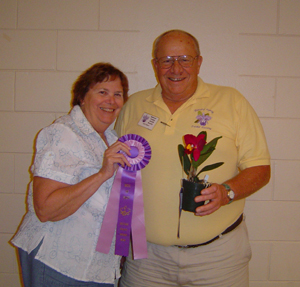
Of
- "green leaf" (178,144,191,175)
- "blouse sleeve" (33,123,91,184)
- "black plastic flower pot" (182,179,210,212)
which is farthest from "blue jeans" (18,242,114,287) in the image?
"green leaf" (178,144,191,175)

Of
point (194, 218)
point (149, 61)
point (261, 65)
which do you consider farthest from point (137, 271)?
point (261, 65)

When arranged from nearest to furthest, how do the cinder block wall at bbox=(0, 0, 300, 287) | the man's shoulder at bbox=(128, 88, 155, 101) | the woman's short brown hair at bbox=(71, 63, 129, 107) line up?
the woman's short brown hair at bbox=(71, 63, 129, 107)
the man's shoulder at bbox=(128, 88, 155, 101)
the cinder block wall at bbox=(0, 0, 300, 287)

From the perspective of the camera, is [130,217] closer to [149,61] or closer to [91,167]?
[91,167]

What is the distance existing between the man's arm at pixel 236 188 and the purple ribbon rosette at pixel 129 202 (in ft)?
1.05

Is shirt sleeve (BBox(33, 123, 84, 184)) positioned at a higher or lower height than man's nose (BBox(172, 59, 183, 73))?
lower

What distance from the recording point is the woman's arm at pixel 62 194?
3.65ft

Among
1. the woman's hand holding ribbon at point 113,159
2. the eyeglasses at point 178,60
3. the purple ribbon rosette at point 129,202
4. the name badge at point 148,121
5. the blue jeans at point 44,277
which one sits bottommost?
the blue jeans at point 44,277

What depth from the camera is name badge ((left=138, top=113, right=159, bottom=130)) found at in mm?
1480

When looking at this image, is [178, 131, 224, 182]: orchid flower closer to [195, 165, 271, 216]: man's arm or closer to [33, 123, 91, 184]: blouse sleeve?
[195, 165, 271, 216]: man's arm

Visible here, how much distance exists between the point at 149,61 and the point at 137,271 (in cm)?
126

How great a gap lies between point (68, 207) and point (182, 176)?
1.81 feet

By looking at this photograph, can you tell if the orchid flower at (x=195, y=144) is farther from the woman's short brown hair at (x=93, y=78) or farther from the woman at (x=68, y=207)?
the woman's short brown hair at (x=93, y=78)

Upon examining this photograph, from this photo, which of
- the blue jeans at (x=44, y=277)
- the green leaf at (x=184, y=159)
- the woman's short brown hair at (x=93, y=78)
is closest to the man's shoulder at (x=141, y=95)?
the woman's short brown hair at (x=93, y=78)

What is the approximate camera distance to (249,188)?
133 cm
